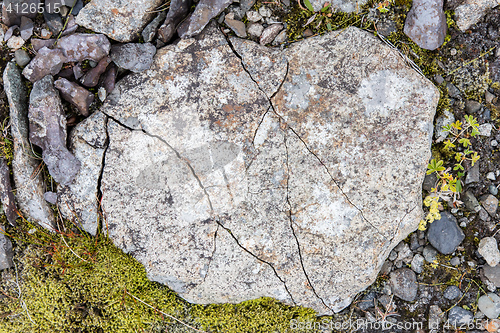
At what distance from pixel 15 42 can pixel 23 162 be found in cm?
104

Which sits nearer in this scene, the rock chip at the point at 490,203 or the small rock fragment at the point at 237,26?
the small rock fragment at the point at 237,26

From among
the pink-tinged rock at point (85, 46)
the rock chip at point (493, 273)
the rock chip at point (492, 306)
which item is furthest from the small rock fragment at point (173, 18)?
the rock chip at point (492, 306)

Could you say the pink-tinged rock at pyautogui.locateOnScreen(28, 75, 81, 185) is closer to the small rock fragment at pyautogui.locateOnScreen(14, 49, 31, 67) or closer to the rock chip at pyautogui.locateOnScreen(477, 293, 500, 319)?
the small rock fragment at pyautogui.locateOnScreen(14, 49, 31, 67)

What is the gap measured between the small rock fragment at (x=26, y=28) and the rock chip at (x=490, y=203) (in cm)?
432

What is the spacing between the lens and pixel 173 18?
108 inches

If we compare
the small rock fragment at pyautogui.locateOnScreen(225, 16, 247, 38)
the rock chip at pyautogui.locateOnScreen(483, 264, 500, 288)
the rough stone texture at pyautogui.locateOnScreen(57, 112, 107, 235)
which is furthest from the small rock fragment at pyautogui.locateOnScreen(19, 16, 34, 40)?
the rock chip at pyautogui.locateOnScreen(483, 264, 500, 288)

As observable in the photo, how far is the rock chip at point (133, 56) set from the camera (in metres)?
2.74

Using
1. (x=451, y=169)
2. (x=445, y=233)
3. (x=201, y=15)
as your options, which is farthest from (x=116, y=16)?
(x=445, y=233)

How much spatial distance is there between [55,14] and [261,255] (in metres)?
2.72

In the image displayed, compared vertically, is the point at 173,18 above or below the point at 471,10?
above

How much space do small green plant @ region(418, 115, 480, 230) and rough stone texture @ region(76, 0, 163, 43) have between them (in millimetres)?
2780

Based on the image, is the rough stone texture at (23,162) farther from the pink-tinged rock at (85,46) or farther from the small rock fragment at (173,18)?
the small rock fragment at (173,18)

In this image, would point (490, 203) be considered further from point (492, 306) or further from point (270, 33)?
point (270, 33)

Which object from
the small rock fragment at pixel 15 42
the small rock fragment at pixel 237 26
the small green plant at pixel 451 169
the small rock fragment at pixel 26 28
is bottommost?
the small green plant at pixel 451 169
